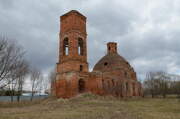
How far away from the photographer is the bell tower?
2395cm

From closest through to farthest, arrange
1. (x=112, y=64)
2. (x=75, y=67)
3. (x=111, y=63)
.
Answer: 1. (x=75, y=67)
2. (x=112, y=64)
3. (x=111, y=63)

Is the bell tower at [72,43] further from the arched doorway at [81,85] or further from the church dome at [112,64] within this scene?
the church dome at [112,64]

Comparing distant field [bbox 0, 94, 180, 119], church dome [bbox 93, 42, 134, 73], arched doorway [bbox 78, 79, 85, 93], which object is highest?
church dome [bbox 93, 42, 134, 73]

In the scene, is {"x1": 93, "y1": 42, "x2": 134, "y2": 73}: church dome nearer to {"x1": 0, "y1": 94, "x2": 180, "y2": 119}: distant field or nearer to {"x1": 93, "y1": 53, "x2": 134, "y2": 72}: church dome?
{"x1": 93, "y1": 53, "x2": 134, "y2": 72}: church dome

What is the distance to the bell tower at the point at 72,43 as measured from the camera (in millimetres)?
23953

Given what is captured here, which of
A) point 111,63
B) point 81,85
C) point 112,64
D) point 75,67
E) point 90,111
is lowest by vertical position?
point 90,111

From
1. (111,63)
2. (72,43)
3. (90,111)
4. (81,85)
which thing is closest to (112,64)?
(111,63)

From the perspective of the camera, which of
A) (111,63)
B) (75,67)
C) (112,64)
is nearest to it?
(75,67)

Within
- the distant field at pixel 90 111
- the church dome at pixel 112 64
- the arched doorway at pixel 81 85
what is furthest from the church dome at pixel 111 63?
A: the distant field at pixel 90 111

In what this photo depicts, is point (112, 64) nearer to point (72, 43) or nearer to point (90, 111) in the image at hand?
point (72, 43)

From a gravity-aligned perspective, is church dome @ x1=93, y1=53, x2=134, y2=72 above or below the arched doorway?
above

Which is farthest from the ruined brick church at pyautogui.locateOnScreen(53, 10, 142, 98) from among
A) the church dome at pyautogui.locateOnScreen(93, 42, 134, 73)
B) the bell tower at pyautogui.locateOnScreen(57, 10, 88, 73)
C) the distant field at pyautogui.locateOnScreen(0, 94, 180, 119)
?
the church dome at pyautogui.locateOnScreen(93, 42, 134, 73)

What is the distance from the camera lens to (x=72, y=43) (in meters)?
24.4

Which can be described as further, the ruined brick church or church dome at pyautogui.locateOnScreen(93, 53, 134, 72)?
church dome at pyautogui.locateOnScreen(93, 53, 134, 72)
